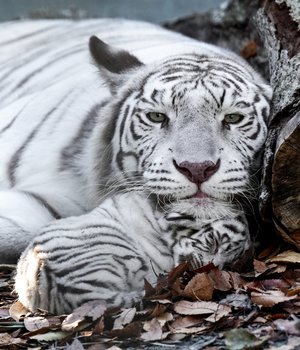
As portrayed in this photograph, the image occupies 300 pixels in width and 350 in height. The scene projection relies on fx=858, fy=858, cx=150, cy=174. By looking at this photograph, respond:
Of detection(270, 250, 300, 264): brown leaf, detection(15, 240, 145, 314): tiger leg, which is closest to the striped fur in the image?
detection(15, 240, 145, 314): tiger leg

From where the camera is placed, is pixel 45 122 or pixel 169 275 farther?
pixel 45 122

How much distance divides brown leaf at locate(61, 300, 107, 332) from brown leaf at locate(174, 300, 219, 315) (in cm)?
20

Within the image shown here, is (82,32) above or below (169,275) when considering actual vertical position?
above

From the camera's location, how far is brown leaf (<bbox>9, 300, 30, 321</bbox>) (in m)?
2.50

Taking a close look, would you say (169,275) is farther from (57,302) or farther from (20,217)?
(20,217)

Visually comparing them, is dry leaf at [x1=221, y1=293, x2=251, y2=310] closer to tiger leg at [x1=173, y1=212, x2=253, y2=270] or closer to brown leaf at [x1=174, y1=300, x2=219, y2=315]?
brown leaf at [x1=174, y1=300, x2=219, y2=315]

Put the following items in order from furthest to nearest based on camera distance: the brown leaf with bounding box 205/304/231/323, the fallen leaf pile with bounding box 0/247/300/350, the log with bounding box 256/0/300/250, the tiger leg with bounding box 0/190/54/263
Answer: the tiger leg with bounding box 0/190/54/263
the log with bounding box 256/0/300/250
the brown leaf with bounding box 205/304/231/323
the fallen leaf pile with bounding box 0/247/300/350

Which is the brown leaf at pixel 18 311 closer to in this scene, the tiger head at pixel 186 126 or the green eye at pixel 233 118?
the tiger head at pixel 186 126

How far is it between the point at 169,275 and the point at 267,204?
420 millimetres

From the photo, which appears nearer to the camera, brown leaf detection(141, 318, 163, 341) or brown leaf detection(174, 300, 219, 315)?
brown leaf detection(141, 318, 163, 341)

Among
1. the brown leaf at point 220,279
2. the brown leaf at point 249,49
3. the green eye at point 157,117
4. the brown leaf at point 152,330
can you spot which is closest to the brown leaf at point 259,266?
the brown leaf at point 220,279

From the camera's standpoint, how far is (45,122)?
3.67 metres

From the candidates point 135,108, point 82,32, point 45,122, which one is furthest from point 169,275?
point 82,32

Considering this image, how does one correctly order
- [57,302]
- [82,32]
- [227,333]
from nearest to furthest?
[227,333] → [57,302] → [82,32]
